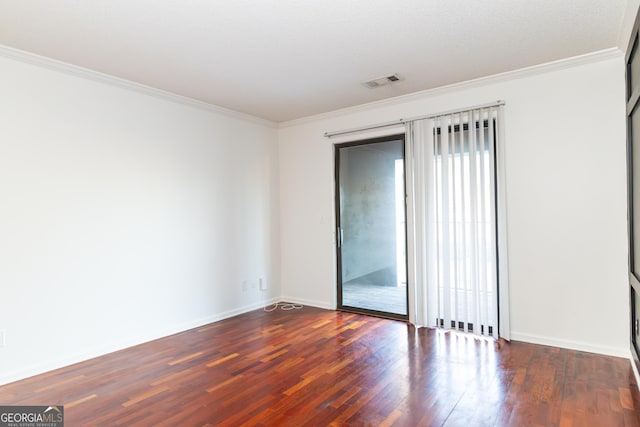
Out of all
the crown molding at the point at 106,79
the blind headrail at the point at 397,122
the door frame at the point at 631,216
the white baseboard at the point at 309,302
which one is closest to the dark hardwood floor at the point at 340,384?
the door frame at the point at 631,216

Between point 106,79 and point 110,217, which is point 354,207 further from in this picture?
point 106,79

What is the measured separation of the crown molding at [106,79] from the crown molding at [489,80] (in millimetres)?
1268

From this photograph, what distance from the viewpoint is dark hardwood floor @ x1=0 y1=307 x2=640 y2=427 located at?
7.70 feet

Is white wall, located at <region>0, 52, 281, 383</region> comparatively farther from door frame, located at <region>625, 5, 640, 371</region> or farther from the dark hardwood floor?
door frame, located at <region>625, 5, 640, 371</region>

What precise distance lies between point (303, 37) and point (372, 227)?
8.52 feet

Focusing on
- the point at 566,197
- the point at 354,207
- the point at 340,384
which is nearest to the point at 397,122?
the point at 354,207

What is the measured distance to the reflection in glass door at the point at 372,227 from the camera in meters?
4.56

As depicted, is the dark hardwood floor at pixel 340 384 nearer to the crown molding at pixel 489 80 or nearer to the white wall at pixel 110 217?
the white wall at pixel 110 217

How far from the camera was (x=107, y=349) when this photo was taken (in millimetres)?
3477

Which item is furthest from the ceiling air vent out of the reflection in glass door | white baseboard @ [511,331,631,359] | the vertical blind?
white baseboard @ [511,331,631,359]

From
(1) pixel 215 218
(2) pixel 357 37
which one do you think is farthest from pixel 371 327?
(2) pixel 357 37

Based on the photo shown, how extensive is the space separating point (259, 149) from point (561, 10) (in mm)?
3663

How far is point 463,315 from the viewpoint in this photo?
153 inches

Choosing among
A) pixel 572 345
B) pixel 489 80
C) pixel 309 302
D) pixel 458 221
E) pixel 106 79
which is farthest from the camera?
pixel 309 302
